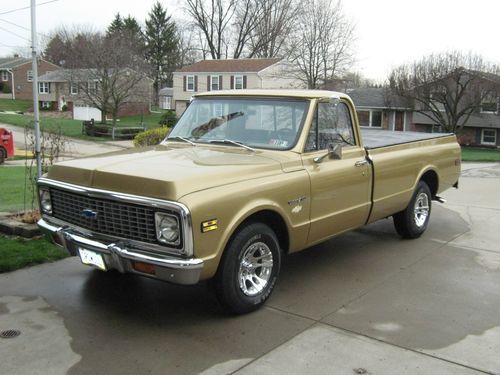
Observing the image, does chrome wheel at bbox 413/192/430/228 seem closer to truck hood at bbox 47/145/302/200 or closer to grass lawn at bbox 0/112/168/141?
truck hood at bbox 47/145/302/200

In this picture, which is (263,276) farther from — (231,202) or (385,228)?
(385,228)

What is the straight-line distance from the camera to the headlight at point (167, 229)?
12.7ft

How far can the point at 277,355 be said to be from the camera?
12.5 ft

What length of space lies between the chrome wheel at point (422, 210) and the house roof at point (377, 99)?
36.0 metres

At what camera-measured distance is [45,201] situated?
16.3ft

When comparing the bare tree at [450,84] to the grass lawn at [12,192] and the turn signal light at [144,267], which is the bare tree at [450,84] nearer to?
the grass lawn at [12,192]

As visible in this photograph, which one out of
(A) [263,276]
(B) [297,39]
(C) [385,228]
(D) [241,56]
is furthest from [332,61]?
(A) [263,276]

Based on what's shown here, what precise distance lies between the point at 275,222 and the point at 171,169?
43.7 inches

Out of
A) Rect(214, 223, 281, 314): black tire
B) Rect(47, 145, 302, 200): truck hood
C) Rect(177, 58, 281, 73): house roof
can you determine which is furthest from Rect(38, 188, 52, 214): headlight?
Rect(177, 58, 281, 73): house roof

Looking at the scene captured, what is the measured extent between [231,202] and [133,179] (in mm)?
770

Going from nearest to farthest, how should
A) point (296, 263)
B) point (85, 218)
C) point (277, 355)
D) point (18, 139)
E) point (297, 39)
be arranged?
point (277, 355) → point (85, 218) → point (296, 263) → point (18, 139) → point (297, 39)

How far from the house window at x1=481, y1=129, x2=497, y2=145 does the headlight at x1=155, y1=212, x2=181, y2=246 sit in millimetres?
42444

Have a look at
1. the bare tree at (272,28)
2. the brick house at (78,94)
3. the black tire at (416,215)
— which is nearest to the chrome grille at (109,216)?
the black tire at (416,215)

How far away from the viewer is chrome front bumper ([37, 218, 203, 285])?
3842 mm
